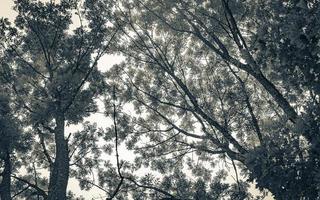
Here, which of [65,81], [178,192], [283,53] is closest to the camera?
[283,53]

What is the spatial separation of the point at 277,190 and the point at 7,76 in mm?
9862

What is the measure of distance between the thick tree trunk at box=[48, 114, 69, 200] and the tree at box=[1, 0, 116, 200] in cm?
3

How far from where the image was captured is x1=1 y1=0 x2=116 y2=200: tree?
11.6m

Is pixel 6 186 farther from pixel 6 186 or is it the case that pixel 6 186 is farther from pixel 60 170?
pixel 60 170

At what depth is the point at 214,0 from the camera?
1193cm

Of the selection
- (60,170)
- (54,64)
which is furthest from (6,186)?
(54,64)

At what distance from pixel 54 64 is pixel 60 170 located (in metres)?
4.51

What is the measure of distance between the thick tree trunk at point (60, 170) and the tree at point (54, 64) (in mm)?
30

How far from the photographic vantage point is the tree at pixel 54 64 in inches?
455

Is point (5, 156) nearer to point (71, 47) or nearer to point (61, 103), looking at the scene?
point (61, 103)

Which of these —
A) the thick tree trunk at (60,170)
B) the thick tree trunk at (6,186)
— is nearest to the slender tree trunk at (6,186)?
the thick tree trunk at (6,186)

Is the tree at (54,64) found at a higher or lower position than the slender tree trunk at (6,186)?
higher

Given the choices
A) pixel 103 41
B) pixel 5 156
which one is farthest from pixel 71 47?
pixel 5 156

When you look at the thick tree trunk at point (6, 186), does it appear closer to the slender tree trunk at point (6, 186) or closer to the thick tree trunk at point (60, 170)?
the slender tree trunk at point (6, 186)
